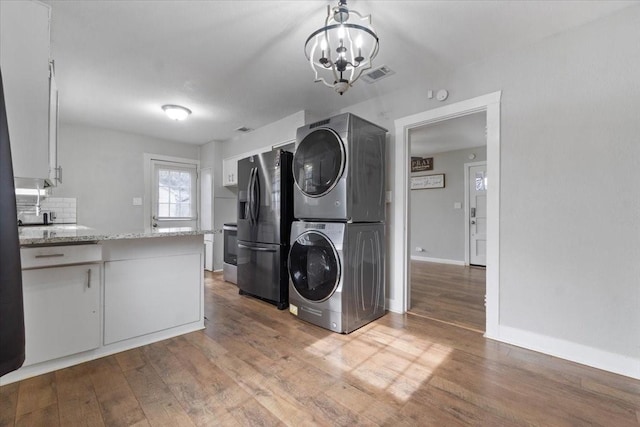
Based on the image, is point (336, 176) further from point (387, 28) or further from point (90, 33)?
point (90, 33)

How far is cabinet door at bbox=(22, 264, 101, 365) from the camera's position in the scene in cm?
171

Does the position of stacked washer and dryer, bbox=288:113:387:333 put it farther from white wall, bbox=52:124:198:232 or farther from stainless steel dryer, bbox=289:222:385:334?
white wall, bbox=52:124:198:232

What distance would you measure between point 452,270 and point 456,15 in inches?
170

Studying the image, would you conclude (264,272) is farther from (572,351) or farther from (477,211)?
(477,211)

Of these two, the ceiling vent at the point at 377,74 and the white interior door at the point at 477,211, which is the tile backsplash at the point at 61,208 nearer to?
the ceiling vent at the point at 377,74

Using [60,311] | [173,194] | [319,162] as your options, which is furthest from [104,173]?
[319,162]

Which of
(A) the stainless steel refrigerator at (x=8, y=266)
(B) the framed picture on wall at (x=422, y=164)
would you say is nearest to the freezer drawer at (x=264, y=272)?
(A) the stainless steel refrigerator at (x=8, y=266)

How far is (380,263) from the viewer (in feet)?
9.28

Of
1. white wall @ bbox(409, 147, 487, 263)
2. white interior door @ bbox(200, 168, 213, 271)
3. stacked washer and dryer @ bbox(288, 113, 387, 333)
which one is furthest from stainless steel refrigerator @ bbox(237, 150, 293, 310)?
white wall @ bbox(409, 147, 487, 263)

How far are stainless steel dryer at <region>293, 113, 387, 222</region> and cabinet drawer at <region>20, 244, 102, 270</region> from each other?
1.61 m

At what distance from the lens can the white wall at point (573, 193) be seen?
1.83m

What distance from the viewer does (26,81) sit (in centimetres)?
141

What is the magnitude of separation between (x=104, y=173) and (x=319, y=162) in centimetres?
402

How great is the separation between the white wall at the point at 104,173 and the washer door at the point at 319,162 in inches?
126
